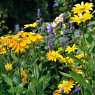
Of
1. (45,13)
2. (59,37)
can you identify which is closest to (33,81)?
(59,37)

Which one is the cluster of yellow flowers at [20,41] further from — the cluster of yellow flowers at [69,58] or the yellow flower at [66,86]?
the yellow flower at [66,86]

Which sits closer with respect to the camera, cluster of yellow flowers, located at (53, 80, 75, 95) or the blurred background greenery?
cluster of yellow flowers, located at (53, 80, 75, 95)

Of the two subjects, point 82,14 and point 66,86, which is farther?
point 66,86

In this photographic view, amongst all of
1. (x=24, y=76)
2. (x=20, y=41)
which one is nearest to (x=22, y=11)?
(x=24, y=76)

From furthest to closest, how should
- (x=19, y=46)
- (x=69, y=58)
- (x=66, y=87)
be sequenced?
1. (x=69, y=58)
2. (x=19, y=46)
3. (x=66, y=87)

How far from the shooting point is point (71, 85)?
10.5 feet

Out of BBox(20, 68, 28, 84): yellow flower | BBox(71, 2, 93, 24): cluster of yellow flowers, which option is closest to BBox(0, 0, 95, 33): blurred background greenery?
BBox(20, 68, 28, 84): yellow flower

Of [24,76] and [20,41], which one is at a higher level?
[20,41]

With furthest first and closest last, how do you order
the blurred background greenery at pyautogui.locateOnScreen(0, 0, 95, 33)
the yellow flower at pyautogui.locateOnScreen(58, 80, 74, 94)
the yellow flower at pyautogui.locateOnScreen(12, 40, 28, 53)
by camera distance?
1. the blurred background greenery at pyautogui.locateOnScreen(0, 0, 95, 33)
2. the yellow flower at pyautogui.locateOnScreen(12, 40, 28, 53)
3. the yellow flower at pyautogui.locateOnScreen(58, 80, 74, 94)

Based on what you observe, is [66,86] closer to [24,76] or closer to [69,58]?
[69,58]

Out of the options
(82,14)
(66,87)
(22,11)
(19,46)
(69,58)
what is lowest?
(66,87)

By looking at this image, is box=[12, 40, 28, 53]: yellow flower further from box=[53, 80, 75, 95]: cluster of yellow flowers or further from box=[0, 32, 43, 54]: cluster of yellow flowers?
box=[53, 80, 75, 95]: cluster of yellow flowers

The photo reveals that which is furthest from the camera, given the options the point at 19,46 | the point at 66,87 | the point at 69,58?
the point at 69,58

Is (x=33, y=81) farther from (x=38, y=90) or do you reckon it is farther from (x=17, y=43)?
(x=17, y=43)
